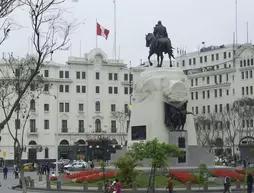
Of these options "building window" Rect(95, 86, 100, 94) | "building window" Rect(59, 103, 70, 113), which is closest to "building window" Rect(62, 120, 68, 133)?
"building window" Rect(59, 103, 70, 113)

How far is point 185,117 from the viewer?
55.4 meters

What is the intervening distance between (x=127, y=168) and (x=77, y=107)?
281 ft

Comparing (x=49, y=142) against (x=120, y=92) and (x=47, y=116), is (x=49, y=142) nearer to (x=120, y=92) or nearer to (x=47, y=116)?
(x=47, y=116)

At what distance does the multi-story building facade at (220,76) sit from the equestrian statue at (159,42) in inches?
2670

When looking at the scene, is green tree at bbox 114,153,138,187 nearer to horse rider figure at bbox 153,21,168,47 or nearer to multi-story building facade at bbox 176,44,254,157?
horse rider figure at bbox 153,21,168,47

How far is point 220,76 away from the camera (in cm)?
13738

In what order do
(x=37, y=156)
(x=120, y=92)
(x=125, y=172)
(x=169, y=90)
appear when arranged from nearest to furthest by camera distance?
1. (x=125, y=172)
2. (x=169, y=90)
3. (x=37, y=156)
4. (x=120, y=92)

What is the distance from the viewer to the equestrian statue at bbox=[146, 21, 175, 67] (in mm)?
56969

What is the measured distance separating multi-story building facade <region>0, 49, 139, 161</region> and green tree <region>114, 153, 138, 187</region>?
7865 centimetres

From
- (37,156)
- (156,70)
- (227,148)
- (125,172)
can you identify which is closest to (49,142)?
(37,156)

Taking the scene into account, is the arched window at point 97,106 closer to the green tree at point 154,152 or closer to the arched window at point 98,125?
the arched window at point 98,125

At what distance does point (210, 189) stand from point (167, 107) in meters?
10.3

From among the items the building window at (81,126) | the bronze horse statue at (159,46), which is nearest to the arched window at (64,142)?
the building window at (81,126)

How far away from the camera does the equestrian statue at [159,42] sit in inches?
2243
